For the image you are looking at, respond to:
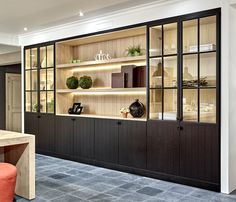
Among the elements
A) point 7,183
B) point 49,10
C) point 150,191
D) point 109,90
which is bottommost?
point 150,191

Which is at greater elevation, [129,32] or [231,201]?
[129,32]

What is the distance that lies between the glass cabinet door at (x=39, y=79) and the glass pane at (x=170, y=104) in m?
2.80

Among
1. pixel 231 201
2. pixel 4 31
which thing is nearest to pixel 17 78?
pixel 4 31

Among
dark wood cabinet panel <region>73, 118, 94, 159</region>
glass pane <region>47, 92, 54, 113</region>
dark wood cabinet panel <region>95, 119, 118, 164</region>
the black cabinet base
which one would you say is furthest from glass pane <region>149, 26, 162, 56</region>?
glass pane <region>47, 92, 54, 113</region>

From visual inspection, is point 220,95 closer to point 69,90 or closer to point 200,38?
point 200,38

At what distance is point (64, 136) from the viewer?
6.02 meters

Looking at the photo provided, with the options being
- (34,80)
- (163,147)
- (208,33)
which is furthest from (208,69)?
(34,80)

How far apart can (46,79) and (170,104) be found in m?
3.16

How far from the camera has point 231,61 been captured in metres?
3.88

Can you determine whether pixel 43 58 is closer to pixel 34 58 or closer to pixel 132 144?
pixel 34 58

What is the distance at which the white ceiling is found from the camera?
448 centimetres

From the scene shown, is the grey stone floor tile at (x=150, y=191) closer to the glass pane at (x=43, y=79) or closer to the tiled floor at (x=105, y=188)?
the tiled floor at (x=105, y=188)

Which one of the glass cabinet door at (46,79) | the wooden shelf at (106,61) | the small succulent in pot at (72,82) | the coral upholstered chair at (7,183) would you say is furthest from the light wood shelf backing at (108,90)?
the coral upholstered chair at (7,183)

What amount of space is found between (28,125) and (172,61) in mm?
3992
